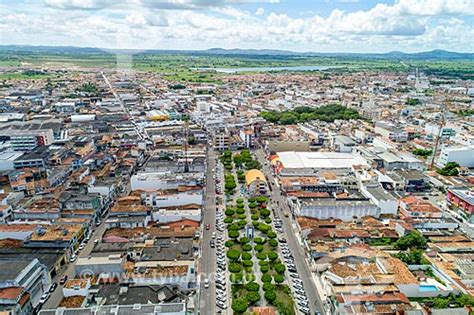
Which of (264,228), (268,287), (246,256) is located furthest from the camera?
(264,228)

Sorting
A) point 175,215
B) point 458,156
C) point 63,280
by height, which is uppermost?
point 458,156

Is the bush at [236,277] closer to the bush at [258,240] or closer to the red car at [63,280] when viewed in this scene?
the bush at [258,240]

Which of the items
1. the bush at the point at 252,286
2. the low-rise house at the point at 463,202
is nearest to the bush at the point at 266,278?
the bush at the point at 252,286

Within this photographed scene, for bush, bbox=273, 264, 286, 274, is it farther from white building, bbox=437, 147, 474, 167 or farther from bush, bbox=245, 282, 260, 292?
white building, bbox=437, 147, 474, 167

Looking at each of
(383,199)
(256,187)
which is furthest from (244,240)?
(383,199)

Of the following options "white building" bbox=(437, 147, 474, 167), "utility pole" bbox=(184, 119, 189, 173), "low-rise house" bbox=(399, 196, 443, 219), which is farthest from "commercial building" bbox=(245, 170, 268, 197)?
"white building" bbox=(437, 147, 474, 167)

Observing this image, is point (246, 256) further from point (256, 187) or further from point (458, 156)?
point (458, 156)
